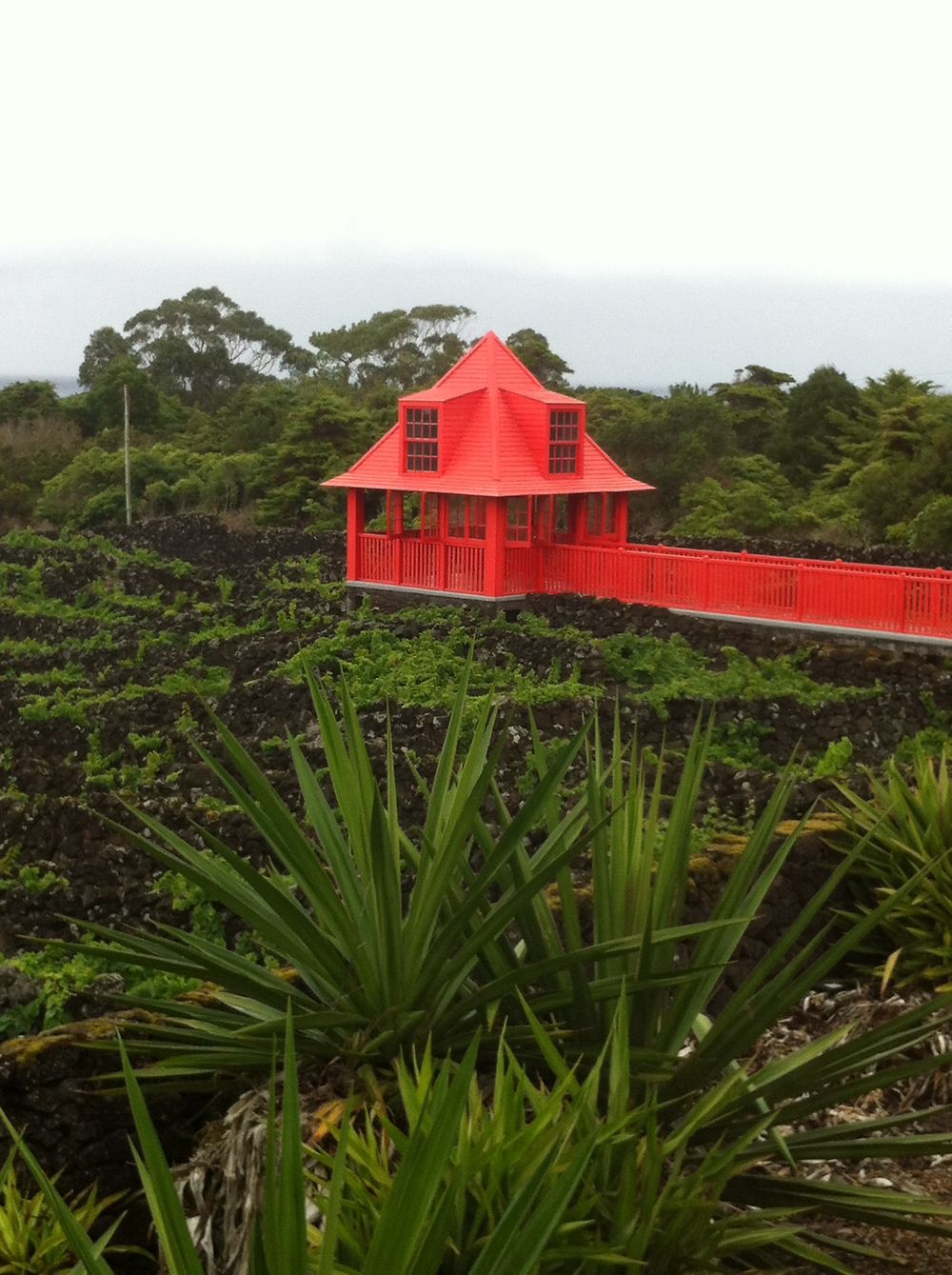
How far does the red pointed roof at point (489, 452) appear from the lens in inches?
803

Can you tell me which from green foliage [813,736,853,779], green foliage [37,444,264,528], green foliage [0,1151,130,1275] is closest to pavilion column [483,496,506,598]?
green foliage [813,736,853,779]

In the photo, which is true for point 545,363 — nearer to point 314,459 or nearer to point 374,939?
point 314,459

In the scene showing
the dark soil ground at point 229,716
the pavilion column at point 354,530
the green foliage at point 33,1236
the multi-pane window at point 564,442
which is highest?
the multi-pane window at point 564,442

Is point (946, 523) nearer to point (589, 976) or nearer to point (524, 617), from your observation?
point (524, 617)

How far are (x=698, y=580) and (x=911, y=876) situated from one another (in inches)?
473

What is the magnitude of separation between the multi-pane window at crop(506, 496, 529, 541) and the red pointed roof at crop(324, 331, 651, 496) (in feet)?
1.88

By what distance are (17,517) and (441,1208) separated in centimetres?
4054

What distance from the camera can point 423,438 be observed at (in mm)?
21219

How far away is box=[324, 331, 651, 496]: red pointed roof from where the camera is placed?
20391 mm

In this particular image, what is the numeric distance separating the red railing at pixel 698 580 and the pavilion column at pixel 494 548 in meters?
0.20

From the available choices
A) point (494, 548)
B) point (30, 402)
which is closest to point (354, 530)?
point (494, 548)

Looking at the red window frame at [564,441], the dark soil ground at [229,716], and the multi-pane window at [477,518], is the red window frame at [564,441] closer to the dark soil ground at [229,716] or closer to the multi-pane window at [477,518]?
the multi-pane window at [477,518]

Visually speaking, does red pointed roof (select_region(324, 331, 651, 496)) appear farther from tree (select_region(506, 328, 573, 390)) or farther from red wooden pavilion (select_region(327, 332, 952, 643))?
tree (select_region(506, 328, 573, 390))

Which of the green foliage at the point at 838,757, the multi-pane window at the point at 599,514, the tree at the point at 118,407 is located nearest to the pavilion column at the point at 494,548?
the multi-pane window at the point at 599,514
